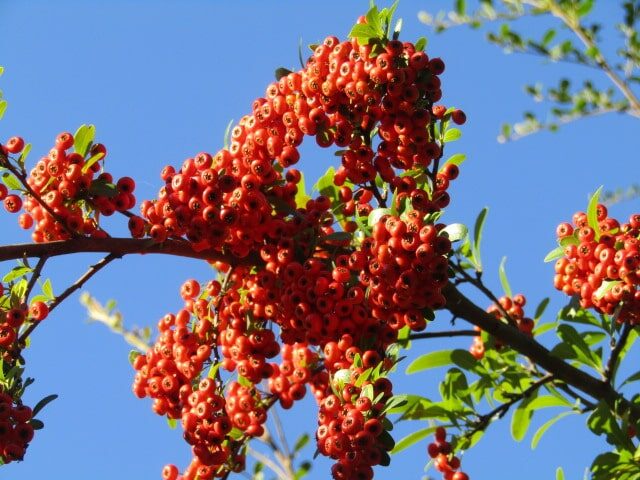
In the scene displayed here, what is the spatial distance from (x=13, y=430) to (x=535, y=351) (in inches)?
87.4

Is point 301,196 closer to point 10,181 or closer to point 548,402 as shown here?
point 10,181

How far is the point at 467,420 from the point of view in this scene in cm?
438

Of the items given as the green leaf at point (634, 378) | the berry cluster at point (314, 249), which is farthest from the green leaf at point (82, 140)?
the green leaf at point (634, 378)

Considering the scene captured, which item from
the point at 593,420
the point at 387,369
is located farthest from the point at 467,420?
the point at 387,369

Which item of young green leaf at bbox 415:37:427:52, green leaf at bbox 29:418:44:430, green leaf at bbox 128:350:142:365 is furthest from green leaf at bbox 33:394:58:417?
young green leaf at bbox 415:37:427:52

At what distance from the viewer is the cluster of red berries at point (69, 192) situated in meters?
3.36

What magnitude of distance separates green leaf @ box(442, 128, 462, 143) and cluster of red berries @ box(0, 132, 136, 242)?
51.2 inches

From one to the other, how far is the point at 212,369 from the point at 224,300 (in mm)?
341

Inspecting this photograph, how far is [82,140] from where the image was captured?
349 centimetres

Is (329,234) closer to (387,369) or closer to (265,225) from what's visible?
(265,225)

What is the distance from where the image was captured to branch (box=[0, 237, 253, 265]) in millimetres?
3129

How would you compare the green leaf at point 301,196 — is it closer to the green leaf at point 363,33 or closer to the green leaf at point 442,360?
the green leaf at point 363,33

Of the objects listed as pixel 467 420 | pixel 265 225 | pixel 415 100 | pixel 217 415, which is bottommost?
pixel 217 415

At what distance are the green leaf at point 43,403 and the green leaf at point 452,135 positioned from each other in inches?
73.5
